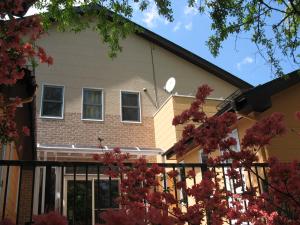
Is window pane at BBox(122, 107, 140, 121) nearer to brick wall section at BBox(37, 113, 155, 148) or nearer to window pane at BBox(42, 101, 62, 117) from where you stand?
brick wall section at BBox(37, 113, 155, 148)

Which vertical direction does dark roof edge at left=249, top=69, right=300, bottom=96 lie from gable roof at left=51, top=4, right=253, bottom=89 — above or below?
below

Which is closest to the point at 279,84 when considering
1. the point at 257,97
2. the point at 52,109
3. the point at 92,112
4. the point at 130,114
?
the point at 257,97

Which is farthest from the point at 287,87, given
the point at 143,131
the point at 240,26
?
the point at 143,131

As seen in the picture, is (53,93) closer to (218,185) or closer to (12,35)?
(218,185)

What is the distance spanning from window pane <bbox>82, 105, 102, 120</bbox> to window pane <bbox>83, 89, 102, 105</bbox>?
0.65 feet

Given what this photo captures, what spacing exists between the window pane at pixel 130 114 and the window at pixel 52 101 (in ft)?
8.82

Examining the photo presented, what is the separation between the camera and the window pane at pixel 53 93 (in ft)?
54.0

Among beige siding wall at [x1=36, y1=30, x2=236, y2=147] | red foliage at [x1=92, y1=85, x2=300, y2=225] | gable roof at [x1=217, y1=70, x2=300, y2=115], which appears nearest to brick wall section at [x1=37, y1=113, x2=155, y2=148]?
beige siding wall at [x1=36, y1=30, x2=236, y2=147]

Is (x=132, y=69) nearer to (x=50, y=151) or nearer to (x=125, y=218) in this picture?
(x=50, y=151)

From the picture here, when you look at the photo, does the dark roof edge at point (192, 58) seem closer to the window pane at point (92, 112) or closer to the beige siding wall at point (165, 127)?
the beige siding wall at point (165, 127)

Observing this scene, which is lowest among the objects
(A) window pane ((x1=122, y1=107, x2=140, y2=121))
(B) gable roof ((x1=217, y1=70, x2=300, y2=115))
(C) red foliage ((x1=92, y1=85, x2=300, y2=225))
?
(C) red foliage ((x1=92, y1=85, x2=300, y2=225))

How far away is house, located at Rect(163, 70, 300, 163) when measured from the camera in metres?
9.04

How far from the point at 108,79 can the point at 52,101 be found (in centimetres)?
272

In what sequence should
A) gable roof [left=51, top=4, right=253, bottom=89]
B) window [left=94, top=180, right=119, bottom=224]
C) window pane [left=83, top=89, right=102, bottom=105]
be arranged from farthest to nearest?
gable roof [left=51, top=4, right=253, bottom=89], window pane [left=83, top=89, right=102, bottom=105], window [left=94, top=180, right=119, bottom=224]
